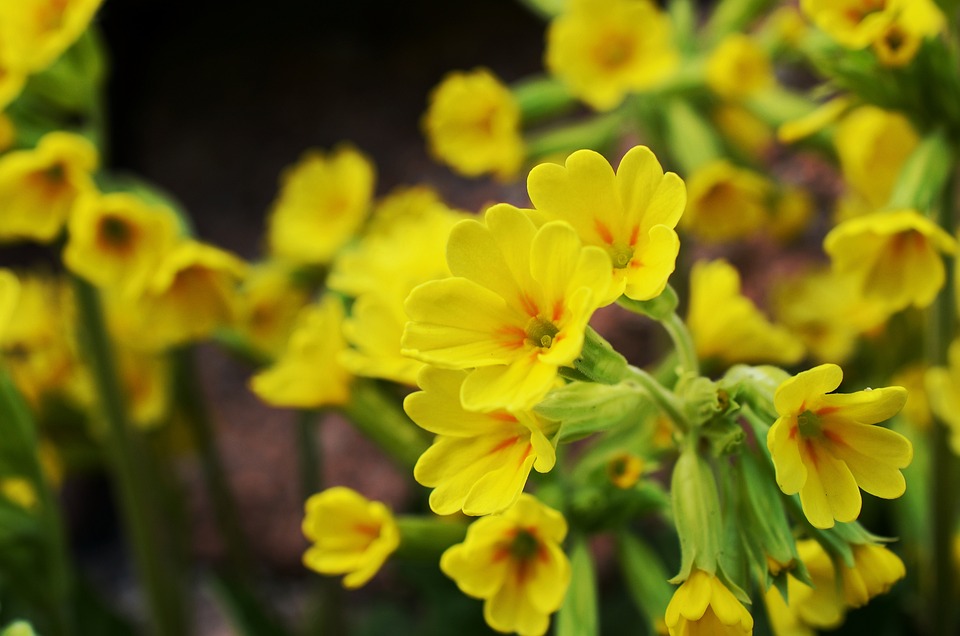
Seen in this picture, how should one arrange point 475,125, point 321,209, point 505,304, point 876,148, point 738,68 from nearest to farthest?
point 505,304, point 876,148, point 738,68, point 475,125, point 321,209

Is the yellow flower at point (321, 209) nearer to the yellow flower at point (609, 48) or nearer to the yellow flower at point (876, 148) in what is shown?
the yellow flower at point (609, 48)

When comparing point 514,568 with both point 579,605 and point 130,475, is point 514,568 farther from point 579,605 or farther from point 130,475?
point 130,475

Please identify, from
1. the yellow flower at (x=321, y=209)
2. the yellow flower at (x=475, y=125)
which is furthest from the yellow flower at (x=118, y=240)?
the yellow flower at (x=475, y=125)

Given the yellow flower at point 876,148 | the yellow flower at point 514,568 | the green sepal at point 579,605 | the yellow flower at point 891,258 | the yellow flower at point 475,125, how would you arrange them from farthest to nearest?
the yellow flower at point 475,125
the yellow flower at point 876,148
the yellow flower at point 891,258
the green sepal at point 579,605
the yellow flower at point 514,568

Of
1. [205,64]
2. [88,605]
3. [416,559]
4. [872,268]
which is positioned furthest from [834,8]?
[205,64]

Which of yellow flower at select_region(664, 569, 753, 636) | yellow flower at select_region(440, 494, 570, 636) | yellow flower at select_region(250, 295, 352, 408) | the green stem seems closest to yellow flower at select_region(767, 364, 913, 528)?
yellow flower at select_region(664, 569, 753, 636)

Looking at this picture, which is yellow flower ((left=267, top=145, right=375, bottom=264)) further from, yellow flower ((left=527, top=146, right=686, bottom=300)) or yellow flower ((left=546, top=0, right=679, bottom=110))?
yellow flower ((left=527, top=146, right=686, bottom=300))

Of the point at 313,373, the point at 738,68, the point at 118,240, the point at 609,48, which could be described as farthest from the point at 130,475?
the point at 738,68
